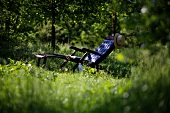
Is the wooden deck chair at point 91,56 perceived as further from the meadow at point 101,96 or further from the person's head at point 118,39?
the meadow at point 101,96

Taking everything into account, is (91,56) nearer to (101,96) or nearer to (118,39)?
(118,39)

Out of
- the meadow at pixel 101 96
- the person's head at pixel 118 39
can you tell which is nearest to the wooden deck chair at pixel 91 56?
the person's head at pixel 118 39

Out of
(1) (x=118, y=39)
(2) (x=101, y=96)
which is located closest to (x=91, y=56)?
(1) (x=118, y=39)

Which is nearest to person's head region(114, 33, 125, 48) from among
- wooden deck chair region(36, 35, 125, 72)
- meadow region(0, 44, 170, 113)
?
wooden deck chair region(36, 35, 125, 72)

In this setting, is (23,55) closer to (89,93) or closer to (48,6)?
(48,6)

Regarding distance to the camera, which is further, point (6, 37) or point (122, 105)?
point (6, 37)

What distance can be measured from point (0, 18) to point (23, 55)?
10.5 feet

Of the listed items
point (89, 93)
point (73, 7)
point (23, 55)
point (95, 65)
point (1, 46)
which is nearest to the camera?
point (89, 93)

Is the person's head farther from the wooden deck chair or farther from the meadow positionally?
the meadow

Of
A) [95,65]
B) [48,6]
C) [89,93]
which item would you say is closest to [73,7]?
[48,6]

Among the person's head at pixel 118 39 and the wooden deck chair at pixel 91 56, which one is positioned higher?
the person's head at pixel 118 39

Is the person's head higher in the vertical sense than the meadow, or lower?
higher

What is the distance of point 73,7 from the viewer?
12.3 m

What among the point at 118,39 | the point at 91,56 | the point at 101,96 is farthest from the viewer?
the point at 91,56
